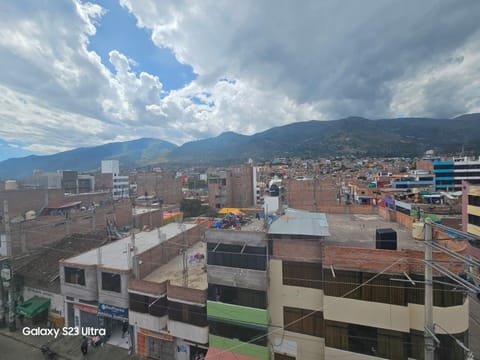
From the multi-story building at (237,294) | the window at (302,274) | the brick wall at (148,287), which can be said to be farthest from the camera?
the brick wall at (148,287)

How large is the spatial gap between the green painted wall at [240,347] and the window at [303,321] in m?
1.71

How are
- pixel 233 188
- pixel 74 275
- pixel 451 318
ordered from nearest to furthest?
pixel 451 318, pixel 74 275, pixel 233 188

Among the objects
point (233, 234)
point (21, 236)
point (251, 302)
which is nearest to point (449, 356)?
point (251, 302)

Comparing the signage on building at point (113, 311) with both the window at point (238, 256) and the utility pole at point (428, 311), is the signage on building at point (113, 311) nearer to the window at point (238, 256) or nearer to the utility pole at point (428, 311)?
the window at point (238, 256)

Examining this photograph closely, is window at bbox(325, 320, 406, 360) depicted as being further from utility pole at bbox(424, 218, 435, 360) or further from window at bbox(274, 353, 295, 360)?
utility pole at bbox(424, 218, 435, 360)

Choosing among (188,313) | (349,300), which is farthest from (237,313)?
(349,300)

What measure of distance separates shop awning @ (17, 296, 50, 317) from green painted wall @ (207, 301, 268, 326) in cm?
1401

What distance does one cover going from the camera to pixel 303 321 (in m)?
10.9

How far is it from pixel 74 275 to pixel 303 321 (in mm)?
14595

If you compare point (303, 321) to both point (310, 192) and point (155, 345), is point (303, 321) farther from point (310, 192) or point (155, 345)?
point (310, 192)

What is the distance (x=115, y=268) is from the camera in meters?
14.1

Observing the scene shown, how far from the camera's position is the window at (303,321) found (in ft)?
35.0

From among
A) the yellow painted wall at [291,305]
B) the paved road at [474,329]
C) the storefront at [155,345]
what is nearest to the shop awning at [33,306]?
the storefront at [155,345]

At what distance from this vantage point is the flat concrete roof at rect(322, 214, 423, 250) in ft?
37.3
